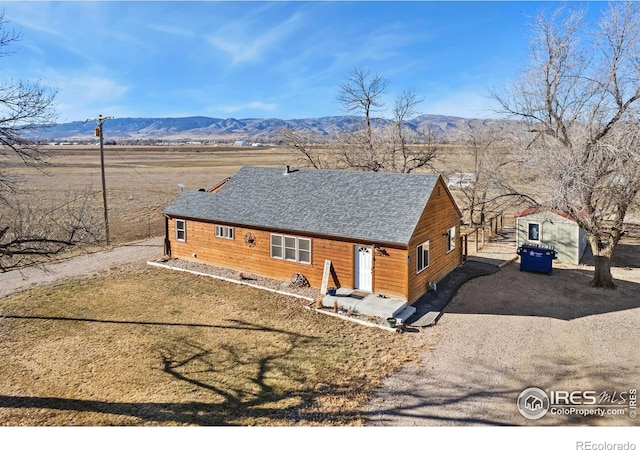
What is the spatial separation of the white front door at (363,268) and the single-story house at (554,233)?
407 inches

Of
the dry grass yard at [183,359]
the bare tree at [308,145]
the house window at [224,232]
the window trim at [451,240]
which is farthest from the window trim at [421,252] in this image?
the bare tree at [308,145]

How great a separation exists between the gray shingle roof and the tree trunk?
25.8 feet

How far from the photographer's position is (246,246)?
1992cm

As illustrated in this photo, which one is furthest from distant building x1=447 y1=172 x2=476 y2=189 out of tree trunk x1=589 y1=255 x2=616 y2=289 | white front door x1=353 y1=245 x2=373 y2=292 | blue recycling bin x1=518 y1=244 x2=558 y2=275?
white front door x1=353 y1=245 x2=373 y2=292

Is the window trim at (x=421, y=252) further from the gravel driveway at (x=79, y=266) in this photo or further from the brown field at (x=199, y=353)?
the gravel driveway at (x=79, y=266)

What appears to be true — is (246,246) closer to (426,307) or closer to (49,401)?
(426,307)

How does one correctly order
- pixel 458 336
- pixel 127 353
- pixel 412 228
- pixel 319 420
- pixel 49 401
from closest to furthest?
pixel 319 420, pixel 49 401, pixel 127 353, pixel 458 336, pixel 412 228

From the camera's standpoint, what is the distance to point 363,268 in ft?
54.5

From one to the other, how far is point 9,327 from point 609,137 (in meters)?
23.4

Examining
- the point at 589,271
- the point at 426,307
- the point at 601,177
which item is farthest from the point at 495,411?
the point at 589,271

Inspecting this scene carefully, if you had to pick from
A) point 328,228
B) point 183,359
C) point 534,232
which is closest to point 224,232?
point 328,228

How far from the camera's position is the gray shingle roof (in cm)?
1650

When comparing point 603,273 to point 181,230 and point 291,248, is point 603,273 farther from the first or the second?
point 181,230

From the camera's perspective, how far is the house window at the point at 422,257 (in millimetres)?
16553
